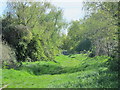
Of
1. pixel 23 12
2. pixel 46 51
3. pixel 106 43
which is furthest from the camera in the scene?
pixel 46 51

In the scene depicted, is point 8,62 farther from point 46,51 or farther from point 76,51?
point 76,51

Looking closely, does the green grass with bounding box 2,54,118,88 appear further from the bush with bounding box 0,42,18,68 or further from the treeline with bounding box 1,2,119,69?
A: the treeline with bounding box 1,2,119,69

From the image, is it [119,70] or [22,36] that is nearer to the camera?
[119,70]

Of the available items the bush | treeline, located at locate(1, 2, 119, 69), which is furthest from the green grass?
treeline, located at locate(1, 2, 119, 69)

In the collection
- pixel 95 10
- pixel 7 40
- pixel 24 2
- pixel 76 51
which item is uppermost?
pixel 24 2

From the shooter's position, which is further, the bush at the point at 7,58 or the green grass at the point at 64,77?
the bush at the point at 7,58

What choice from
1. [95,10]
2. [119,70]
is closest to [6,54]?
[95,10]

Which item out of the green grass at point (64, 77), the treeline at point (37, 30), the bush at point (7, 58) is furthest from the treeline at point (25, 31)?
the green grass at point (64, 77)

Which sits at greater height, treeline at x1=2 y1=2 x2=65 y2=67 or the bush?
treeline at x1=2 y1=2 x2=65 y2=67

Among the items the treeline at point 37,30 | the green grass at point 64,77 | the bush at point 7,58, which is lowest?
the green grass at point 64,77

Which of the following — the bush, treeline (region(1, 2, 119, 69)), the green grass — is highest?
treeline (region(1, 2, 119, 69))

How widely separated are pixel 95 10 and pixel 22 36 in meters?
9.64

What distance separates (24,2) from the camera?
88.8ft

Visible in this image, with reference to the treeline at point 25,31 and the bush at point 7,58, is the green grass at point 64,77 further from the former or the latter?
the treeline at point 25,31
